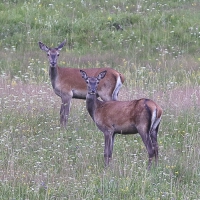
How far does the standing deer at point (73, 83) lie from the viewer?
10.6m

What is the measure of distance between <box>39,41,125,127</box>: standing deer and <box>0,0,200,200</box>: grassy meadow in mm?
236

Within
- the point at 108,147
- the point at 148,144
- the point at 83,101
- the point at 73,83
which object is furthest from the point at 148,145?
the point at 83,101

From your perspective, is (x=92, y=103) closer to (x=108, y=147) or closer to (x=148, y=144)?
(x=108, y=147)

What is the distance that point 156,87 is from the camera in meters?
11.7

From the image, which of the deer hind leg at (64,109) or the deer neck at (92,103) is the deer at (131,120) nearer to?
the deer neck at (92,103)

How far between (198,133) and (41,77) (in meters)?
4.86

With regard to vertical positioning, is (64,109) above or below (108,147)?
above

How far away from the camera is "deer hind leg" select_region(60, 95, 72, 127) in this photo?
9.90 metres

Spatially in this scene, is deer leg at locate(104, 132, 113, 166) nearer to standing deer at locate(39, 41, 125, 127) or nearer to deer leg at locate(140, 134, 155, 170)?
deer leg at locate(140, 134, 155, 170)

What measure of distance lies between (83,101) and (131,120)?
4008 millimetres

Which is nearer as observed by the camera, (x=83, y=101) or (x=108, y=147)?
(x=108, y=147)

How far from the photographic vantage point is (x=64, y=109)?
34.3 ft

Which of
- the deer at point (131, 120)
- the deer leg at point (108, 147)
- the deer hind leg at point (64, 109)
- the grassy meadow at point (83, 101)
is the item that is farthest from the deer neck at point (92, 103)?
the deer hind leg at point (64, 109)

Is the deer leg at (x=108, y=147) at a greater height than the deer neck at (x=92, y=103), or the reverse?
the deer neck at (x=92, y=103)
